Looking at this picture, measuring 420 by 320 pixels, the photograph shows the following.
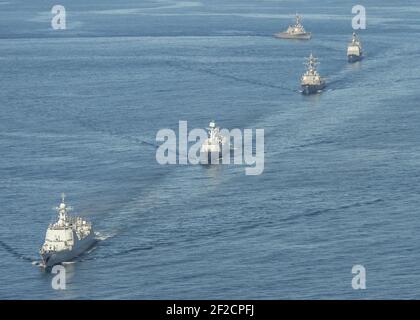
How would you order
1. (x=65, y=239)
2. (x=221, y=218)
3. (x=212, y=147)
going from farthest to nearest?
(x=212, y=147)
(x=221, y=218)
(x=65, y=239)

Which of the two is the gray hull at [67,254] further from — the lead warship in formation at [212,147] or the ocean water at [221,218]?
the lead warship in formation at [212,147]

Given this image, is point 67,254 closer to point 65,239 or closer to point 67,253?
point 67,253

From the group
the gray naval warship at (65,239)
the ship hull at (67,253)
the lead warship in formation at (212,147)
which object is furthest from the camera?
the lead warship in formation at (212,147)

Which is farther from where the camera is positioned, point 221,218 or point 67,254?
point 221,218

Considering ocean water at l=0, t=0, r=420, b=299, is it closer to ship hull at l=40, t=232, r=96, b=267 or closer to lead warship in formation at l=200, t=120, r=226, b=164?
ship hull at l=40, t=232, r=96, b=267

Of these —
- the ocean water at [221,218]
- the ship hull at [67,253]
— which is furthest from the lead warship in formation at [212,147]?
the ship hull at [67,253]

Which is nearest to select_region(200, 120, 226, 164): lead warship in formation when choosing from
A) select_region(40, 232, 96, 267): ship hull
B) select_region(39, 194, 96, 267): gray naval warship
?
select_region(39, 194, 96, 267): gray naval warship

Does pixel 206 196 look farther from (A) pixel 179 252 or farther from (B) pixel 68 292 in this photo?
(B) pixel 68 292

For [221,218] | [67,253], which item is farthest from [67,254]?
[221,218]
